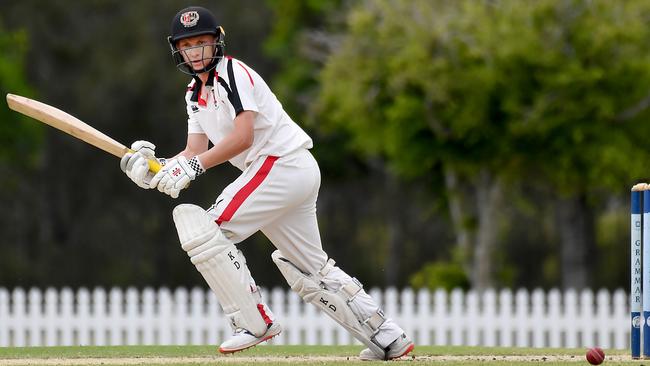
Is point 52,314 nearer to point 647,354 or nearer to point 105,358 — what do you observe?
point 105,358

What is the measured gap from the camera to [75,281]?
108 ft

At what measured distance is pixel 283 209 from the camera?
709 centimetres

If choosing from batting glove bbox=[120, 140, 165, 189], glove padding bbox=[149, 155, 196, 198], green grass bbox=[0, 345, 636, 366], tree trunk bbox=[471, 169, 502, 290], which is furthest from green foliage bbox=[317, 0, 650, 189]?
glove padding bbox=[149, 155, 196, 198]

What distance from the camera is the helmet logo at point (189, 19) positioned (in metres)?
7.04

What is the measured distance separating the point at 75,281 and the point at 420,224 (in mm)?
8698

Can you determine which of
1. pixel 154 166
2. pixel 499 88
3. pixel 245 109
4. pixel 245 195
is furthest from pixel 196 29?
pixel 499 88

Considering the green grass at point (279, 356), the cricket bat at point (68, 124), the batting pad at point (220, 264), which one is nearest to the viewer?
the batting pad at point (220, 264)

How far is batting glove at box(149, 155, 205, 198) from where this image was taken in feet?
22.5

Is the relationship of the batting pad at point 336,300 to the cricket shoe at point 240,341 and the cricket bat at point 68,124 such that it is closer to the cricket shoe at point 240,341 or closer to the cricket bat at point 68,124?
the cricket shoe at point 240,341

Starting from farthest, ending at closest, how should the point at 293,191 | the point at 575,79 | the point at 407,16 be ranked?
the point at 407,16 → the point at 575,79 → the point at 293,191

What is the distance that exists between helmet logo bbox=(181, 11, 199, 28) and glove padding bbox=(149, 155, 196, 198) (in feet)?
2.21

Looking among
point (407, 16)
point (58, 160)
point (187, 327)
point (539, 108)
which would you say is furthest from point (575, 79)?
point (58, 160)

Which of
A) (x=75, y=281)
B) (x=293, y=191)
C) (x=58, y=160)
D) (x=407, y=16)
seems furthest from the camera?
(x=58, y=160)

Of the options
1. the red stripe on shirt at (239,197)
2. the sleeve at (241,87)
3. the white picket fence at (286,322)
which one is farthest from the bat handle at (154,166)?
the white picket fence at (286,322)
